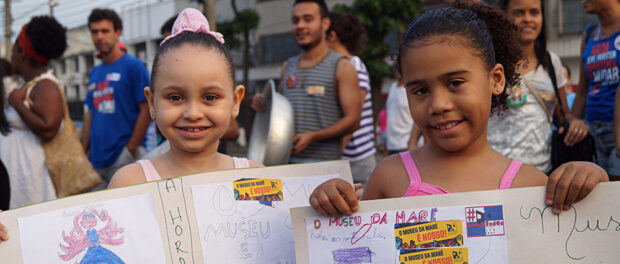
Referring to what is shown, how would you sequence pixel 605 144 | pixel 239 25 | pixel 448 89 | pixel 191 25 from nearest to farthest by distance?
pixel 448 89 → pixel 191 25 → pixel 605 144 → pixel 239 25

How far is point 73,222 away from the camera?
140cm

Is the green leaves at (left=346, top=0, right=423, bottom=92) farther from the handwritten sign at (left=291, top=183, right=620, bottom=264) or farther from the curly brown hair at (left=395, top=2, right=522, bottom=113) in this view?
the handwritten sign at (left=291, top=183, right=620, bottom=264)

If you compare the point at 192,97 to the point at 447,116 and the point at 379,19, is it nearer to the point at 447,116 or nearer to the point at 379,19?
the point at 447,116

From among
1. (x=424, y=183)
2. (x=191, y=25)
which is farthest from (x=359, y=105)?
(x=424, y=183)

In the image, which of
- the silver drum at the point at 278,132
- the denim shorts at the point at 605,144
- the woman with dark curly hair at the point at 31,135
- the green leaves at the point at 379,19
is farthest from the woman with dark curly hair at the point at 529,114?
the green leaves at the point at 379,19

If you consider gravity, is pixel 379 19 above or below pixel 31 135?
above

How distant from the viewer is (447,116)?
1576 mm

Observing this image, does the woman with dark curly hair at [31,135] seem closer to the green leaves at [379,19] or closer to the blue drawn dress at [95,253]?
the blue drawn dress at [95,253]

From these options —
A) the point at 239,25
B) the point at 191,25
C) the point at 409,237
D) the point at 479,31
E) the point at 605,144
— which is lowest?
the point at 409,237

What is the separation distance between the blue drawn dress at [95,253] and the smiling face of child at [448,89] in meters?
0.96

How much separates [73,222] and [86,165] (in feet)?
8.33

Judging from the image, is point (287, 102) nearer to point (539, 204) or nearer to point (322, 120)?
point (322, 120)

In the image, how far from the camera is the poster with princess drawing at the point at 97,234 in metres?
1.37

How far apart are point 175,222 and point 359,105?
2.22 meters
